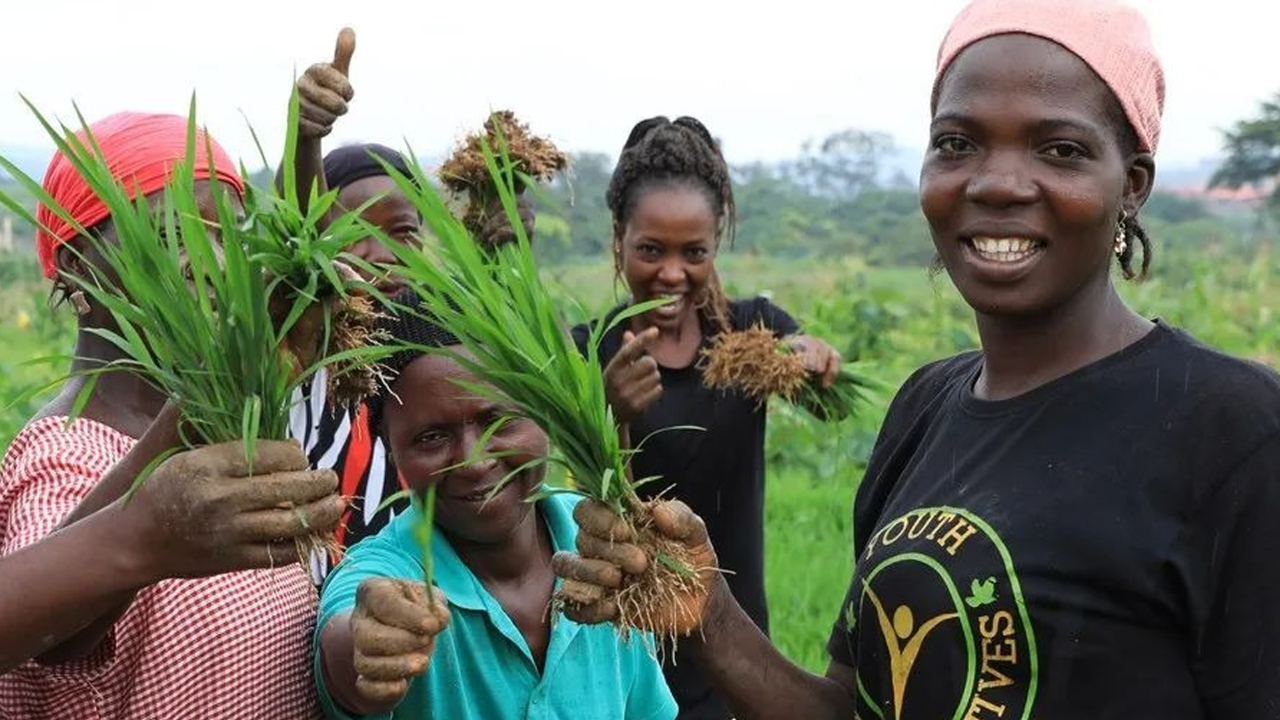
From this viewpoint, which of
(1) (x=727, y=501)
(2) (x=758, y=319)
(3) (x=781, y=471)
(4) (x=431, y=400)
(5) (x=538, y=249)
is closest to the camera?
(4) (x=431, y=400)

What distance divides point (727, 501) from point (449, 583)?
5.87ft

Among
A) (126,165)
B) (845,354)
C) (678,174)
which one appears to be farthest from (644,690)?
(845,354)

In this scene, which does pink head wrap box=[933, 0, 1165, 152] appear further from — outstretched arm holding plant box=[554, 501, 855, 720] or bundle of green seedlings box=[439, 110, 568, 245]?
bundle of green seedlings box=[439, 110, 568, 245]

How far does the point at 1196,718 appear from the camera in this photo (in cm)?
211

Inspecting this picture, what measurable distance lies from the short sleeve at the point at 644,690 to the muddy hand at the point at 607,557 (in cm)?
63

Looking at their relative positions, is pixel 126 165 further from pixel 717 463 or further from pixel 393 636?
pixel 717 463

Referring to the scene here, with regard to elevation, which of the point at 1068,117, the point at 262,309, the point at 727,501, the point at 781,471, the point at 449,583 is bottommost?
the point at 781,471

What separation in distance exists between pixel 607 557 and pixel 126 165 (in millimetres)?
1120

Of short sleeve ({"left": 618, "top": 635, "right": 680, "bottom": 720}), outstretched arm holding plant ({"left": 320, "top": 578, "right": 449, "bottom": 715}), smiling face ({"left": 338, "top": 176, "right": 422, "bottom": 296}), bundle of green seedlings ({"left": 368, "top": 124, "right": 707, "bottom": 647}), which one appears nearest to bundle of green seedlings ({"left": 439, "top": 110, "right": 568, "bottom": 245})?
smiling face ({"left": 338, "top": 176, "right": 422, "bottom": 296})

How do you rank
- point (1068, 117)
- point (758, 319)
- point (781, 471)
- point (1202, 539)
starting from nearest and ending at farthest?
point (1202, 539) < point (1068, 117) < point (758, 319) < point (781, 471)

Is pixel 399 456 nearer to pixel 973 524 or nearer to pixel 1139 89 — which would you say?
pixel 973 524

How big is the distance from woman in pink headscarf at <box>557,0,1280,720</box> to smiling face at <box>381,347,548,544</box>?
47 cm

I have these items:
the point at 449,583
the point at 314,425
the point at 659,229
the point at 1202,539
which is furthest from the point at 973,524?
the point at 659,229

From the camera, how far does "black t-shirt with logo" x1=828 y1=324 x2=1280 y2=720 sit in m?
2.06
